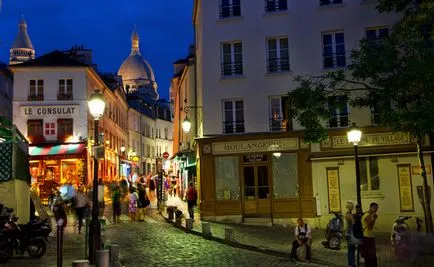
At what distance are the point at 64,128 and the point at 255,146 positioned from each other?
63.9ft

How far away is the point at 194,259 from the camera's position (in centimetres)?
1450

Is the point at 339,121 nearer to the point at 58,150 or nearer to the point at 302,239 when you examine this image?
the point at 302,239

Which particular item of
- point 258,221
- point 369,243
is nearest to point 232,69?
point 258,221

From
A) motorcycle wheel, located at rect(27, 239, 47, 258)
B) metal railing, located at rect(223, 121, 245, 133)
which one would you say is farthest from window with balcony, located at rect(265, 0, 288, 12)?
motorcycle wheel, located at rect(27, 239, 47, 258)

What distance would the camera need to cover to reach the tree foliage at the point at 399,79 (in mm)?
15953

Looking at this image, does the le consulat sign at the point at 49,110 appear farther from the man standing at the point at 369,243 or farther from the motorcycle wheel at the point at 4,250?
the man standing at the point at 369,243

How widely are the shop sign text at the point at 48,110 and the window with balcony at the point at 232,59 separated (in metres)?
17.2

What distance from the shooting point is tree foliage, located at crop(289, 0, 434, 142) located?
1595 cm

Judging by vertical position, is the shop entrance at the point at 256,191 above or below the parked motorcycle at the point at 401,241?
above

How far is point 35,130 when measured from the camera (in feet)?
131

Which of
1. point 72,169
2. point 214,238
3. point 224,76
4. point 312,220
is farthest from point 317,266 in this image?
point 72,169

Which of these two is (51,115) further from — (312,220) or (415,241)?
(415,241)

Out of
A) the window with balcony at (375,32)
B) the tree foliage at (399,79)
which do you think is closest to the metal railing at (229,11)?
the window with balcony at (375,32)

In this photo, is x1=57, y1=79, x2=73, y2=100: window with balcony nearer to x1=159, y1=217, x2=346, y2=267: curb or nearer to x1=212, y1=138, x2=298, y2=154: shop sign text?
x1=212, y1=138, x2=298, y2=154: shop sign text
